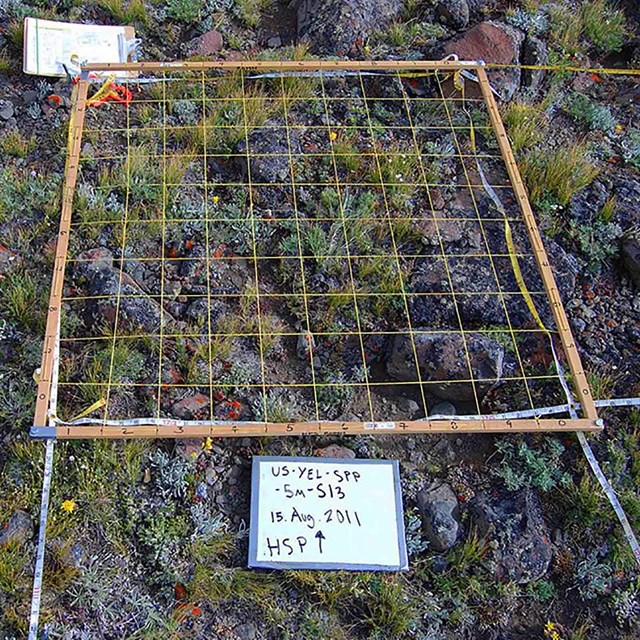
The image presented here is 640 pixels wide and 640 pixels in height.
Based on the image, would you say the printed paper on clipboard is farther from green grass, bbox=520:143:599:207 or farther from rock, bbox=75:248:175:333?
green grass, bbox=520:143:599:207

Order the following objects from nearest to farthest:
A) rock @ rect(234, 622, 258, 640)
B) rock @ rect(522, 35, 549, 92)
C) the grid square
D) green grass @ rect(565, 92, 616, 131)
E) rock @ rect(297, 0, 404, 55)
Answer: rock @ rect(234, 622, 258, 640) < the grid square < green grass @ rect(565, 92, 616, 131) < rock @ rect(522, 35, 549, 92) < rock @ rect(297, 0, 404, 55)

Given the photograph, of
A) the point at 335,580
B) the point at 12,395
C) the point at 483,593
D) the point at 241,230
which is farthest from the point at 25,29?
the point at 483,593

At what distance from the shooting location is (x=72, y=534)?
13.6 ft

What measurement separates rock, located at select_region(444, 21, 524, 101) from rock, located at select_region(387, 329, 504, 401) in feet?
9.86

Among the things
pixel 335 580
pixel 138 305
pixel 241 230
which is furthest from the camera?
pixel 241 230

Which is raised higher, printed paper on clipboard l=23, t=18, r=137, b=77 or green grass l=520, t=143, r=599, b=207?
green grass l=520, t=143, r=599, b=207

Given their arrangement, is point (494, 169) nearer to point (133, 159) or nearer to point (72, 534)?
point (133, 159)

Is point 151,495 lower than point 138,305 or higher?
lower

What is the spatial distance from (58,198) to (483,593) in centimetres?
423

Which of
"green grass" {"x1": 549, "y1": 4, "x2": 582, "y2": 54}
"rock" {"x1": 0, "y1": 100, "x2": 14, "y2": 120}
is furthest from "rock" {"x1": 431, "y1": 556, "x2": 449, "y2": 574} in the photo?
"green grass" {"x1": 549, "y1": 4, "x2": 582, "y2": 54}

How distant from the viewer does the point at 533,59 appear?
6961mm

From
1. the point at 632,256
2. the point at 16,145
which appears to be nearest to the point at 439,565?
the point at 632,256

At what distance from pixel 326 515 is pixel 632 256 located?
322 centimetres

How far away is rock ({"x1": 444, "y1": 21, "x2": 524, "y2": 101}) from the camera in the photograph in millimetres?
6766
